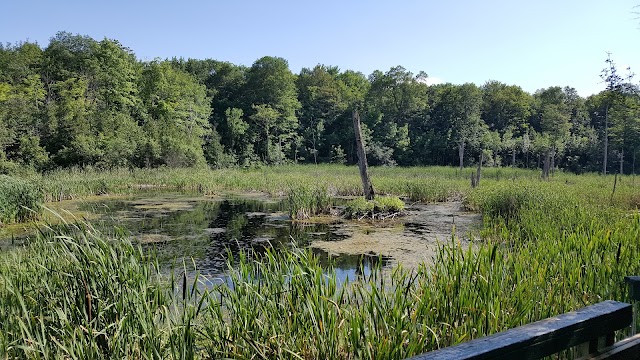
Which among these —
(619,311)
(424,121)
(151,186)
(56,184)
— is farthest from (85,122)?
(424,121)

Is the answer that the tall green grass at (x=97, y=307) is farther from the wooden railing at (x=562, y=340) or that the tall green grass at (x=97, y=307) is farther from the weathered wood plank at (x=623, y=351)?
the weathered wood plank at (x=623, y=351)

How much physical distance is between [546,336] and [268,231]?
9.01 meters

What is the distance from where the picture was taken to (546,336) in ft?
4.55

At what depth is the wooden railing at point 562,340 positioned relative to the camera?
1233mm

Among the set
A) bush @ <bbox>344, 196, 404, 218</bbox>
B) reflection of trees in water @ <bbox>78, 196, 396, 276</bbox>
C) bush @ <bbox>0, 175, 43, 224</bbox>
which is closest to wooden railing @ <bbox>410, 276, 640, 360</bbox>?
reflection of trees in water @ <bbox>78, 196, 396, 276</bbox>

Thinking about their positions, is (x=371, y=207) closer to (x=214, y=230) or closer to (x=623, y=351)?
(x=214, y=230)

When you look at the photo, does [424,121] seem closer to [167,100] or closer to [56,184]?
[167,100]

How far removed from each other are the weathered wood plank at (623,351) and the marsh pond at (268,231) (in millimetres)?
3579

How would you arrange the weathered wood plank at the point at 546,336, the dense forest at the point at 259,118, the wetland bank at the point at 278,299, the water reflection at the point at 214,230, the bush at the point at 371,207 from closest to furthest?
1. the weathered wood plank at the point at 546,336
2. the wetland bank at the point at 278,299
3. the water reflection at the point at 214,230
4. the bush at the point at 371,207
5. the dense forest at the point at 259,118

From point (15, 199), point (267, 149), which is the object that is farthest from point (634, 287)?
point (267, 149)

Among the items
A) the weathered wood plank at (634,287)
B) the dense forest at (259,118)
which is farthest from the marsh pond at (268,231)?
the dense forest at (259,118)

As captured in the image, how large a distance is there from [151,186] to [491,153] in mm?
32810

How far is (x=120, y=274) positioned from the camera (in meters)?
2.61

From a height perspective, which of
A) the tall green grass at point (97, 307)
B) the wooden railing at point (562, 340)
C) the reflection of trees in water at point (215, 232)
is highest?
the wooden railing at point (562, 340)
